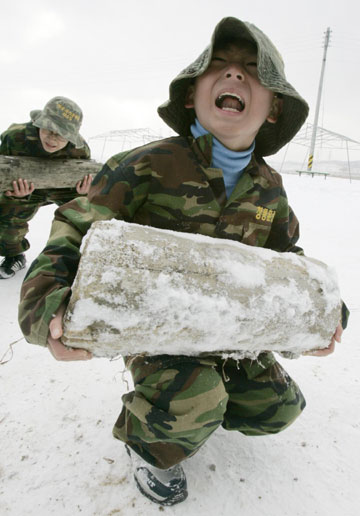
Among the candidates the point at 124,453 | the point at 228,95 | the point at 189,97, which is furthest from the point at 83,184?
the point at 124,453

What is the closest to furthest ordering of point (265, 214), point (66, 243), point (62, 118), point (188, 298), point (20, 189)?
point (188, 298), point (66, 243), point (265, 214), point (20, 189), point (62, 118)

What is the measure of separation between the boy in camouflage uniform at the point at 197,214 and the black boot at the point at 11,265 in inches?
80.5

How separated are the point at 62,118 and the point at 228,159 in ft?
7.14

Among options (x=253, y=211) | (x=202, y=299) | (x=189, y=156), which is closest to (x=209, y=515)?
(x=202, y=299)

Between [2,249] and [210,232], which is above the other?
[210,232]

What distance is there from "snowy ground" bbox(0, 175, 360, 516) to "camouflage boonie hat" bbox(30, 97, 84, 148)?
6.06 ft

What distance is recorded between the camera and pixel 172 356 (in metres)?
1.23

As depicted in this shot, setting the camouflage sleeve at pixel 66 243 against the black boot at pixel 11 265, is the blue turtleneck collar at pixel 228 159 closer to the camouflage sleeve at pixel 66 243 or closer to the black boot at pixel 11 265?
the camouflage sleeve at pixel 66 243

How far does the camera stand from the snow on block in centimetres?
92

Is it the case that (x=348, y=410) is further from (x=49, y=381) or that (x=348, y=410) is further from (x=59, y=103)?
(x=59, y=103)

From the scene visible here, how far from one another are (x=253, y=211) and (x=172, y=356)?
637mm

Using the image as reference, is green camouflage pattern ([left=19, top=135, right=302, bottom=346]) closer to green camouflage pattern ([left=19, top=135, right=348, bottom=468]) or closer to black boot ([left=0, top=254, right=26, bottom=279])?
green camouflage pattern ([left=19, top=135, right=348, bottom=468])

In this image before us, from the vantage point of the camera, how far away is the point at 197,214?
1.29 meters

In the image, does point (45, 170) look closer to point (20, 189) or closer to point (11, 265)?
point (20, 189)
